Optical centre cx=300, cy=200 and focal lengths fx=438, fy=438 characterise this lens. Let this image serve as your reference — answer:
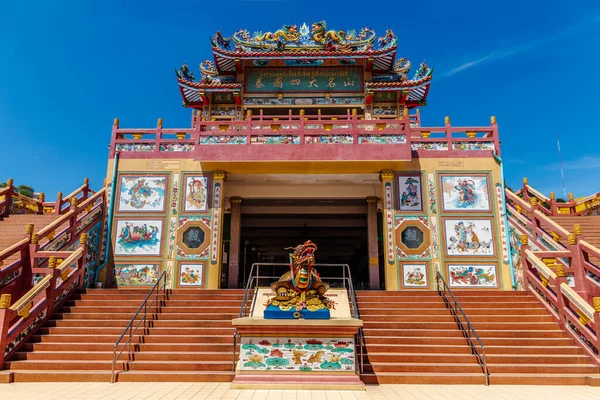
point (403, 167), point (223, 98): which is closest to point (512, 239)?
point (403, 167)

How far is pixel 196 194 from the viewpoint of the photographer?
46.6 feet

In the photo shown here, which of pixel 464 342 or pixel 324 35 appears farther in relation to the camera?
pixel 324 35

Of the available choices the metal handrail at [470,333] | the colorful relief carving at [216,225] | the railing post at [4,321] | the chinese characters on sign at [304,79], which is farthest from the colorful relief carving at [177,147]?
the metal handrail at [470,333]

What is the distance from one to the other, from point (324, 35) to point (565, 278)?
577 inches

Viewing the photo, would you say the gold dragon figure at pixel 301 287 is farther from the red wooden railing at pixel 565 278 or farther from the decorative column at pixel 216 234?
the decorative column at pixel 216 234

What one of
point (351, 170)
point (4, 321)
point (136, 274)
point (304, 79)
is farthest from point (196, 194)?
point (304, 79)

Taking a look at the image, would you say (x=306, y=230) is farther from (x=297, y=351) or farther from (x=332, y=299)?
(x=297, y=351)

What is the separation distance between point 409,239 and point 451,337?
4687 millimetres

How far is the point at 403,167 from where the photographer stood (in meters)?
14.3

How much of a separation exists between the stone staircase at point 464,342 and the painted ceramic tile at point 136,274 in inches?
256

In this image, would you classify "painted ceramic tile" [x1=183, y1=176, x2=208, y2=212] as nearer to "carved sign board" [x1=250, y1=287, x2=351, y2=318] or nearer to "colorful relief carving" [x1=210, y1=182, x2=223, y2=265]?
"colorful relief carving" [x1=210, y1=182, x2=223, y2=265]

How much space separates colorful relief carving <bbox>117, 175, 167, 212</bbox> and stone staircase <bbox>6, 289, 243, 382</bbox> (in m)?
3.33

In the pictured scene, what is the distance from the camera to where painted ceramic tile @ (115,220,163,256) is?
1373 centimetres

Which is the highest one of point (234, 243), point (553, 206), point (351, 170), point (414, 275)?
point (351, 170)
